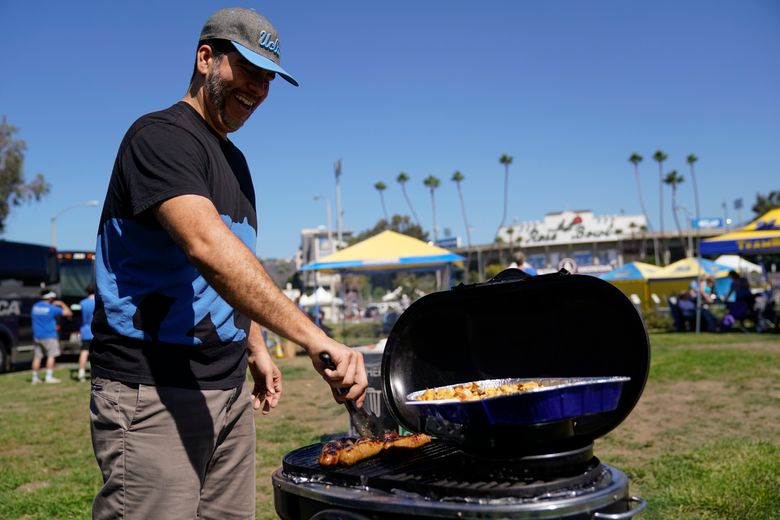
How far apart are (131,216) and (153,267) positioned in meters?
0.17

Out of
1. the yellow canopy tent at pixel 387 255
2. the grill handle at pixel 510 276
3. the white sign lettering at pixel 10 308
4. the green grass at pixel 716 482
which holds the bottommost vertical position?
the green grass at pixel 716 482

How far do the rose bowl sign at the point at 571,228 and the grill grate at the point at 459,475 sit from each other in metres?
96.8

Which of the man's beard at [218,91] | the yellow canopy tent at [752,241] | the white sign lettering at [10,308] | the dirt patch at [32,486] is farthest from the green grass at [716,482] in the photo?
the white sign lettering at [10,308]

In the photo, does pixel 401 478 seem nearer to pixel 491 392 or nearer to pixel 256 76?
pixel 491 392

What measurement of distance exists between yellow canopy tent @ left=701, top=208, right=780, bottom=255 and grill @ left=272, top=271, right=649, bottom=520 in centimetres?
1638

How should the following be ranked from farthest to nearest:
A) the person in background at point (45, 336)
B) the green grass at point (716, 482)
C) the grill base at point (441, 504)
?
the person in background at point (45, 336) < the green grass at point (716, 482) < the grill base at point (441, 504)

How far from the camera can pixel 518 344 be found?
2691 millimetres

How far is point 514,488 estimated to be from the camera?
1.98 metres

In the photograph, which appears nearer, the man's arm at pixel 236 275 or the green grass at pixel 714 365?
the man's arm at pixel 236 275

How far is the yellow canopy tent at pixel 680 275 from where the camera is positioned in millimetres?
26358

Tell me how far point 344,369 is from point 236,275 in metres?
0.42

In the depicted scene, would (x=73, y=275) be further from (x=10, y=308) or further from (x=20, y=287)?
(x=10, y=308)

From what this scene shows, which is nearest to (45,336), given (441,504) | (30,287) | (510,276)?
(30,287)

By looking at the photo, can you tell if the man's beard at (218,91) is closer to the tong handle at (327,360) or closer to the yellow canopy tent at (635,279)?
the tong handle at (327,360)
